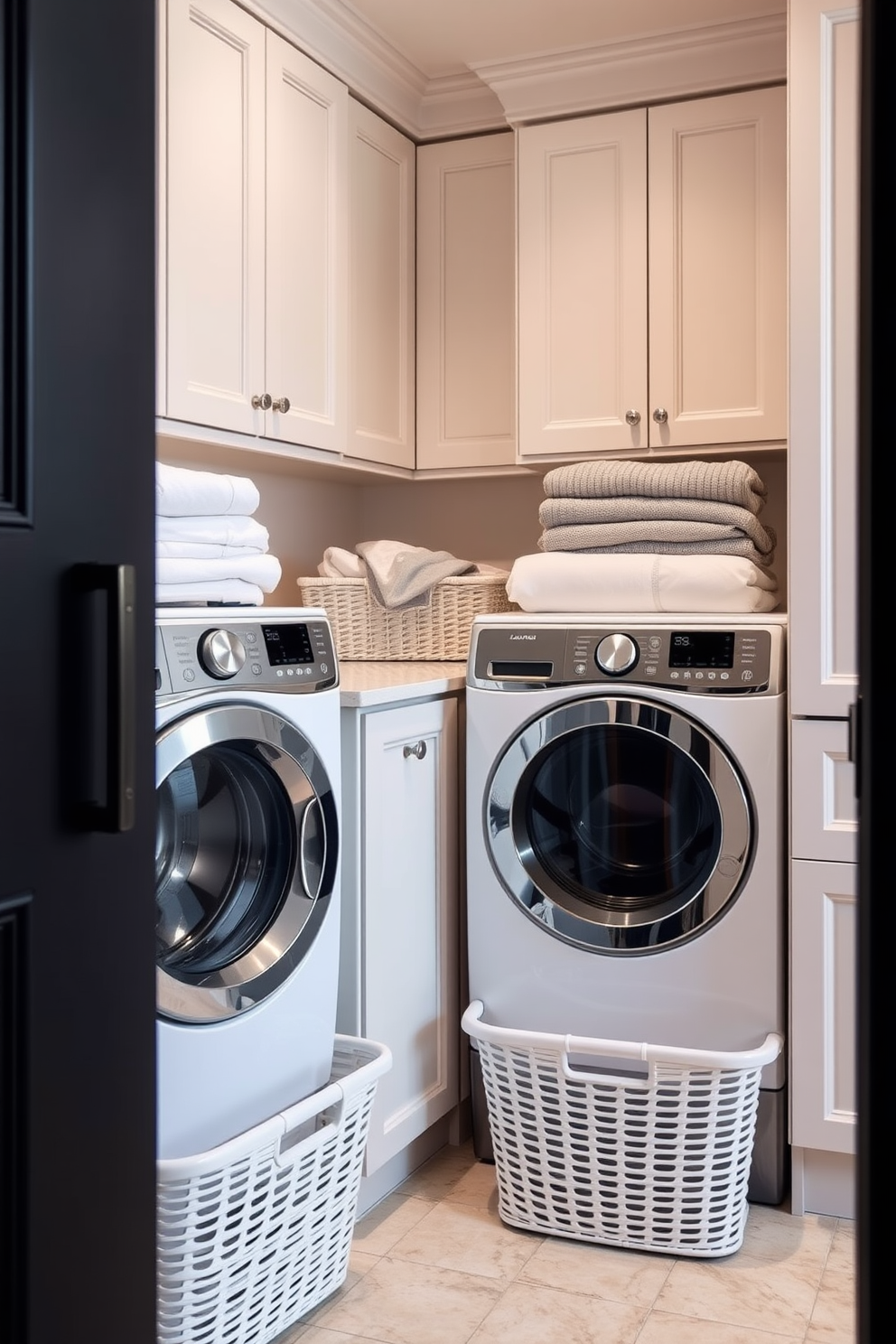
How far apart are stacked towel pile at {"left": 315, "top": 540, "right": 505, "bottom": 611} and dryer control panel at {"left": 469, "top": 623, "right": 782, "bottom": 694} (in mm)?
407

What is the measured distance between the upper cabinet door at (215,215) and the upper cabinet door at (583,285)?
2.28ft

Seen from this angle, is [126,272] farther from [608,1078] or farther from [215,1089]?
[608,1078]

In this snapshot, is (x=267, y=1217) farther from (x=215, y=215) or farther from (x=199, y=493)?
(x=215, y=215)

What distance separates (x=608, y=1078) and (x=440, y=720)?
28.4 inches

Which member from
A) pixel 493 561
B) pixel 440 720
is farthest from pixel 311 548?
pixel 440 720

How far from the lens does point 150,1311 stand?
3.35 ft

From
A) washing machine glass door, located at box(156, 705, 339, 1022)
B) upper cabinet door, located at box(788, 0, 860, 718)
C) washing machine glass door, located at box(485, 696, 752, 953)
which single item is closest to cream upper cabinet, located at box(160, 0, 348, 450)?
washing machine glass door, located at box(156, 705, 339, 1022)

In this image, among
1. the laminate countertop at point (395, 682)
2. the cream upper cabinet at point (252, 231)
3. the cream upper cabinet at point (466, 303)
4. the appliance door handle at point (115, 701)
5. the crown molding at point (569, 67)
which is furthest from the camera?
the cream upper cabinet at point (466, 303)

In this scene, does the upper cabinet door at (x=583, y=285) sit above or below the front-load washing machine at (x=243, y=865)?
above

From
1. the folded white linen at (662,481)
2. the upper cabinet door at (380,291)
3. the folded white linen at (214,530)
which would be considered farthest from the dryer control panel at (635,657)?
the upper cabinet door at (380,291)

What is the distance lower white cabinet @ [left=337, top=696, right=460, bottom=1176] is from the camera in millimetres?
2100

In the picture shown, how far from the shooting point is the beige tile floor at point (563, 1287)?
1.87m

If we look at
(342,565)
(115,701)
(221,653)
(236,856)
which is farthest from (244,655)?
(342,565)

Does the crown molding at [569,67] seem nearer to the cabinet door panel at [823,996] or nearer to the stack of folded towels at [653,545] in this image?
the stack of folded towels at [653,545]
